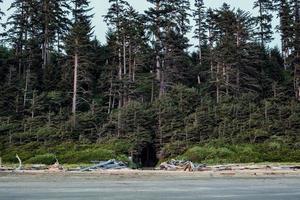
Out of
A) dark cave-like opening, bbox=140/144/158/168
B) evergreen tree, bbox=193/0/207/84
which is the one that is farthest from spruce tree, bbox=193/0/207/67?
dark cave-like opening, bbox=140/144/158/168

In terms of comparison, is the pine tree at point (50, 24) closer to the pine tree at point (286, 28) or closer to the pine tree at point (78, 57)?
the pine tree at point (78, 57)

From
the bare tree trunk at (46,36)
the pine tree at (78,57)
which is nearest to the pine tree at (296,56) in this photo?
the pine tree at (78,57)

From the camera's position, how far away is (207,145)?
3869 cm

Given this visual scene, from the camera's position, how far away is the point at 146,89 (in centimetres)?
5566

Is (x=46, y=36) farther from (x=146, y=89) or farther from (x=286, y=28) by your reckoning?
(x=286, y=28)

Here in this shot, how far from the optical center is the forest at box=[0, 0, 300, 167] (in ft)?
131

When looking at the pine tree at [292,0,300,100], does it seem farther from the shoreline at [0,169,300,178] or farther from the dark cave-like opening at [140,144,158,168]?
the shoreline at [0,169,300,178]

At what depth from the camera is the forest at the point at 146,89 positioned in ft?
131

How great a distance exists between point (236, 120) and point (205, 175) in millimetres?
17870

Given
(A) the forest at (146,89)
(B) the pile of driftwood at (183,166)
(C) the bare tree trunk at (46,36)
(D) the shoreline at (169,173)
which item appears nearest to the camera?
(D) the shoreline at (169,173)

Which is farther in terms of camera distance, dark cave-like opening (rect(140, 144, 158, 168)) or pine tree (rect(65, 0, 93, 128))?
pine tree (rect(65, 0, 93, 128))

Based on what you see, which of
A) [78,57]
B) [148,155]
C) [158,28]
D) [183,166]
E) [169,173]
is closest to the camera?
[169,173]

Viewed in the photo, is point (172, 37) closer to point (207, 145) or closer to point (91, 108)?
point (91, 108)

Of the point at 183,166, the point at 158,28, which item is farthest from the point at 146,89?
the point at 183,166
